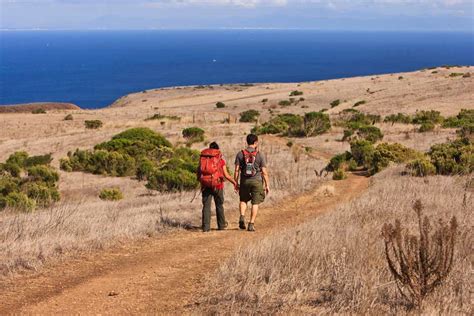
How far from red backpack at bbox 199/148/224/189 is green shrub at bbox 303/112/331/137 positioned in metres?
21.8

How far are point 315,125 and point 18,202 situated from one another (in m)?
19.6

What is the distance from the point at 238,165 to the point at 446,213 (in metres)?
3.64

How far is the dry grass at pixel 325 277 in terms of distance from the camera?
5.32m

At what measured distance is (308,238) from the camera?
295 inches

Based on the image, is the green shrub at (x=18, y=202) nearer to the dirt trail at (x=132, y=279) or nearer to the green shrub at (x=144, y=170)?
the green shrub at (x=144, y=170)

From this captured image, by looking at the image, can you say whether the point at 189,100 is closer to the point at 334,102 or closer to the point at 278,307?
the point at 334,102

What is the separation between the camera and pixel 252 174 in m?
9.90

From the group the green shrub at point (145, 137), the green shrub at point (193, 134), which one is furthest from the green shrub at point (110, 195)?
the green shrub at point (193, 134)

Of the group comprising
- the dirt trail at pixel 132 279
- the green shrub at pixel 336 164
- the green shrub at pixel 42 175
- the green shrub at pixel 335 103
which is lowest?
the green shrub at pixel 42 175

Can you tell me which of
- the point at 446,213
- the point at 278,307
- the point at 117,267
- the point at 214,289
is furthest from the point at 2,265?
the point at 446,213

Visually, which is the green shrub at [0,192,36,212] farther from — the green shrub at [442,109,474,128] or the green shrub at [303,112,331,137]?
the green shrub at [442,109,474,128]

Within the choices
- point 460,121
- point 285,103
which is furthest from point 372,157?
point 285,103

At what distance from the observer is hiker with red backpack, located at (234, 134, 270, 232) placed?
9859 mm

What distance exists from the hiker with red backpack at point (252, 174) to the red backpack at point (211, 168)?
0.34 metres
